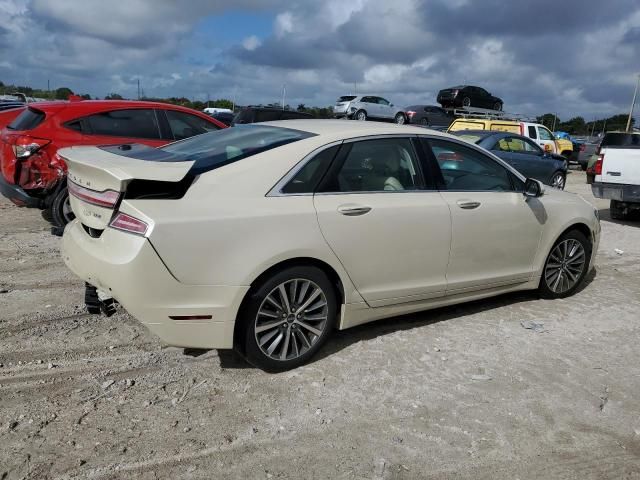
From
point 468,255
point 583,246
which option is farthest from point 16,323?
point 583,246

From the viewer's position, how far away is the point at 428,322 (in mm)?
4930

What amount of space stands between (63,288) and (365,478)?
3.58 meters

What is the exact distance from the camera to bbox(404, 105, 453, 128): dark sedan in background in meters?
28.6

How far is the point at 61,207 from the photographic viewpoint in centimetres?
704

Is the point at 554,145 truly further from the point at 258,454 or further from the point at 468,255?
the point at 258,454

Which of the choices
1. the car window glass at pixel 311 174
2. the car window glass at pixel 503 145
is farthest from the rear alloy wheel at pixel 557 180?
the car window glass at pixel 311 174

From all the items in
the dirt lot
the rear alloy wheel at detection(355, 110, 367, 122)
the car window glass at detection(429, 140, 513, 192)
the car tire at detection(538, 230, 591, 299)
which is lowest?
the dirt lot

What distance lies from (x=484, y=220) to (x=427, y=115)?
24.9 metres

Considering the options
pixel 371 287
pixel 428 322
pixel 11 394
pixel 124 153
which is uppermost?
pixel 124 153

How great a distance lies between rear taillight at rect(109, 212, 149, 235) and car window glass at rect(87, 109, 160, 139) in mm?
Result: 4754

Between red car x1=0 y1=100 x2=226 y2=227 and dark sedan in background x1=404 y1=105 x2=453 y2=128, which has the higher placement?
dark sedan in background x1=404 y1=105 x2=453 y2=128

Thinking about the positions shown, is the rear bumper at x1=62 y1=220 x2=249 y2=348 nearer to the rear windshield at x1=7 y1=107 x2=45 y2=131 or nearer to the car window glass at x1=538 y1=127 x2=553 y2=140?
the rear windshield at x1=7 y1=107 x2=45 y2=131

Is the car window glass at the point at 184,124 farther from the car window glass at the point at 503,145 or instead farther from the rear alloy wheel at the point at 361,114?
the rear alloy wheel at the point at 361,114

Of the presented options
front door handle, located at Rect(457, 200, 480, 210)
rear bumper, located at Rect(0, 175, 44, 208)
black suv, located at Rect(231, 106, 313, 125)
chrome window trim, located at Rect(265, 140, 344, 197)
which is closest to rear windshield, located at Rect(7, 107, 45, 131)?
rear bumper, located at Rect(0, 175, 44, 208)
